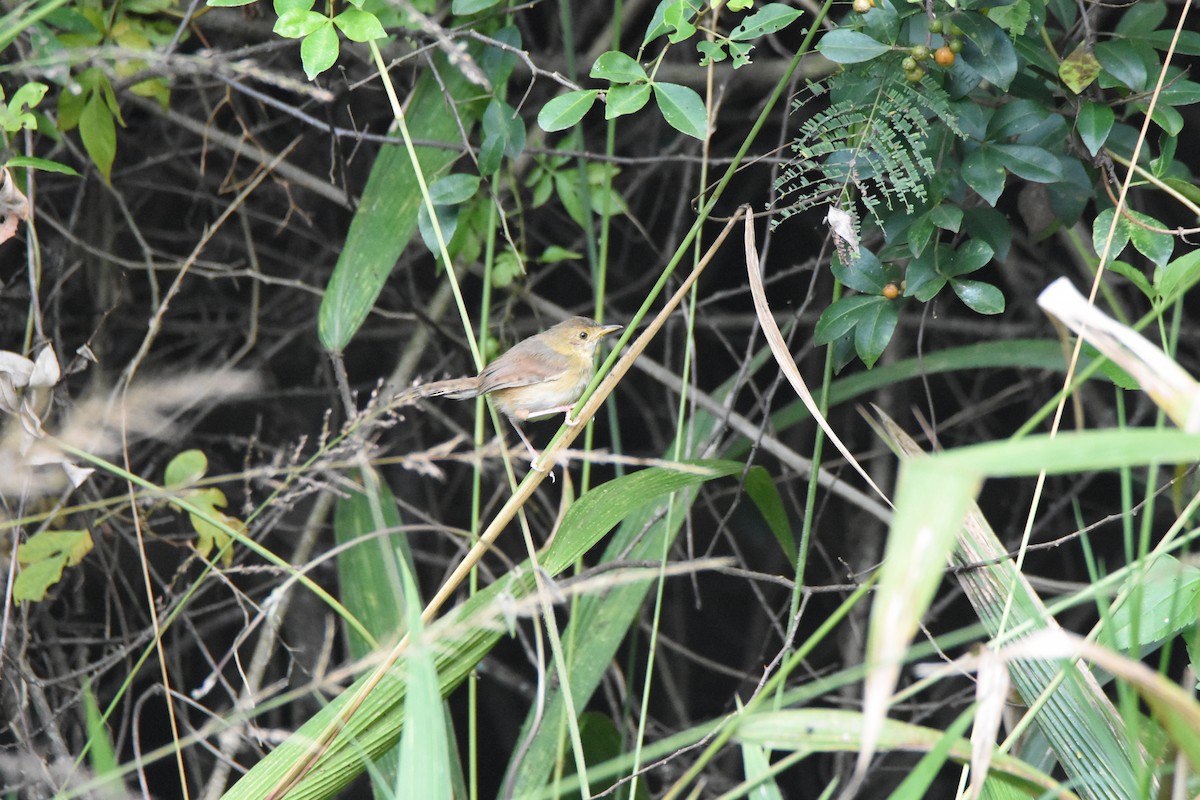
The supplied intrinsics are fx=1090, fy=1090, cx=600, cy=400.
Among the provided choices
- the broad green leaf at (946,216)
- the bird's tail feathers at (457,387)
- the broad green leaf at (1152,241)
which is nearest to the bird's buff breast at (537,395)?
the bird's tail feathers at (457,387)

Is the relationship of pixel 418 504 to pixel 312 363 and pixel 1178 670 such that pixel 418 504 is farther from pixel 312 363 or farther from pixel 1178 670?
pixel 1178 670

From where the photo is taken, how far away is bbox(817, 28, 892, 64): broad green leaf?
179cm

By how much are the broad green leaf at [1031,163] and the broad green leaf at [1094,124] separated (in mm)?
62

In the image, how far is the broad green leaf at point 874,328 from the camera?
1.96m

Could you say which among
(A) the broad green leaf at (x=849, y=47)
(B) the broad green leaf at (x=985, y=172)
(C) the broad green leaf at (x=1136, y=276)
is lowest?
(C) the broad green leaf at (x=1136, y=276)

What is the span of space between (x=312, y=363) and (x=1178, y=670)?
10.2 ft

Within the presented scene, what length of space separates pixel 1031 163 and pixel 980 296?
0.80 ft

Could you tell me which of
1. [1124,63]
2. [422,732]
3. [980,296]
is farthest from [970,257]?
[422,732]

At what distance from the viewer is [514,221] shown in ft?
9.64

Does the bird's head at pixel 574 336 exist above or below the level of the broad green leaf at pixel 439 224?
below

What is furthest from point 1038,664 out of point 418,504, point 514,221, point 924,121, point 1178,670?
point 418,504

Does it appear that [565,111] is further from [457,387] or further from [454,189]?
[457,387]

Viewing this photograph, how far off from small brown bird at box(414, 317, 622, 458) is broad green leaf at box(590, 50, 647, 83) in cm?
100

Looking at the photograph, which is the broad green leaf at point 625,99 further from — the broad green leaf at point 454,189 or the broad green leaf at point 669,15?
the broad green leaf at point 454,189
